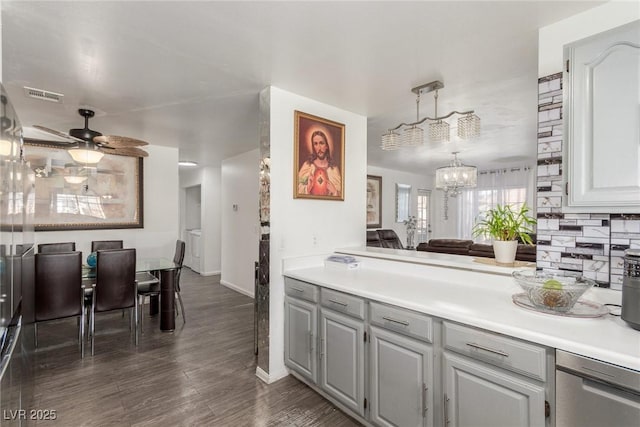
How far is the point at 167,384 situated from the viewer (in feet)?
8.13

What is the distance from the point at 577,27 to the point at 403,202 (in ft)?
21.4

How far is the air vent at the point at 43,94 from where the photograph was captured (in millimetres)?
2549

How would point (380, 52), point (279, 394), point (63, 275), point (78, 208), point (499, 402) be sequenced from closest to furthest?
point (499, 402)
point (380, 52)
point (279, 394)
point (63, 275)
point (78, 208)

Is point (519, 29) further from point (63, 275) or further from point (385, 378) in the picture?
point (63, 275)

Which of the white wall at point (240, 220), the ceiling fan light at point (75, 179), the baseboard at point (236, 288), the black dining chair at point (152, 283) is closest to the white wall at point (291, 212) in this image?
the black dining chair at point (152, 283)

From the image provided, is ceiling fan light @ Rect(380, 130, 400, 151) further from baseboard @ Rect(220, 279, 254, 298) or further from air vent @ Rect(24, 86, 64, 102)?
baseboard @ Rect(220, 279, 254, 298)

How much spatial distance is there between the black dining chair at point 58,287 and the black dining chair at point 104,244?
→ 1275mm

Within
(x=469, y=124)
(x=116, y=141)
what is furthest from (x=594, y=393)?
(x=116, y=141)

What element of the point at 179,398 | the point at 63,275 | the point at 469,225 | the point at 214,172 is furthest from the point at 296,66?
the point at 469,225

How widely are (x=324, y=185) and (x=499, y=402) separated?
2.06 m

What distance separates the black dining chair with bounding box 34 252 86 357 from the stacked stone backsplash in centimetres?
380

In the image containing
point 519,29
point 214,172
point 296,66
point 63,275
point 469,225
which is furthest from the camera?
point 469,225

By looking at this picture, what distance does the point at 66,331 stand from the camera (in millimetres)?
3561

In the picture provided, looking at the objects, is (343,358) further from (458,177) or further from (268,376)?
(458,177)
